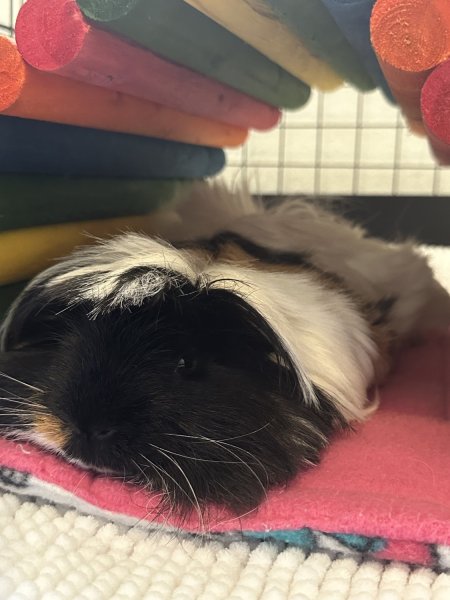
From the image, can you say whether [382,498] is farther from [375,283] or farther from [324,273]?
[375,283]

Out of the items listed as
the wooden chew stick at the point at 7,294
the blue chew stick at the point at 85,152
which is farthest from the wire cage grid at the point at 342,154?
the wooden chew stick at the point at 7,294

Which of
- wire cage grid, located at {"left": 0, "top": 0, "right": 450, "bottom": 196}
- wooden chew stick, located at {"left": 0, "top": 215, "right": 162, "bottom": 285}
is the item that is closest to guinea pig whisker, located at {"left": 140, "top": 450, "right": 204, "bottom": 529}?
wooden chew stick, located at {"left": 0, "top": 215, "right": 162, "bottom": 285}

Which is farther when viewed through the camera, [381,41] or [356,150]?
[356,150]

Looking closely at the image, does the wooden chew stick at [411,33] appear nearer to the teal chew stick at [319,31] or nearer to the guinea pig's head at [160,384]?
the teal chew stick at [319,31]

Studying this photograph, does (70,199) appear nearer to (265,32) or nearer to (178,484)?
(265,32)

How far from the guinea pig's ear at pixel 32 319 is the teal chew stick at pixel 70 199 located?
0.17 metres

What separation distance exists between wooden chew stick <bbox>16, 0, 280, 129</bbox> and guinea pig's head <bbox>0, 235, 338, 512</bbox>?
312 millimetres

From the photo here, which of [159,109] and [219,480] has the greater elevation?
[159,109]

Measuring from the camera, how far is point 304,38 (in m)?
1.37

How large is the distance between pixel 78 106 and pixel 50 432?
62cm

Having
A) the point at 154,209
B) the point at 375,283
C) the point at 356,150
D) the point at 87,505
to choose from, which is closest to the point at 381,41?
the point at 87,505

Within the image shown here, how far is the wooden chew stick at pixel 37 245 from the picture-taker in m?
1.28

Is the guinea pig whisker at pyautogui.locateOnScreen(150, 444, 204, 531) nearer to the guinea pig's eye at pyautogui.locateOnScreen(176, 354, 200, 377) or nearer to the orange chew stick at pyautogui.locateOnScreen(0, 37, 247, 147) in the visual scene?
the guinea pig's eye at pyautogui.locateOnScreen(176, 354, 200, 377)

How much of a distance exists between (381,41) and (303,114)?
2.06 m
